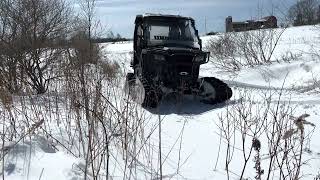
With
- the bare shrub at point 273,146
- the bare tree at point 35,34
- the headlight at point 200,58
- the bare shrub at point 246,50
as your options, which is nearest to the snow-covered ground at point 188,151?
the bare shrub at point 273,146

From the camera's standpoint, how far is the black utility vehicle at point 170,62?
10875mm

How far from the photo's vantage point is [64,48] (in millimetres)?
13078

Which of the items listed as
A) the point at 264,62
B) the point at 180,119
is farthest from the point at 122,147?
the point at 264,62

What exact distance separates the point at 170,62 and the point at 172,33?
47.9 inches

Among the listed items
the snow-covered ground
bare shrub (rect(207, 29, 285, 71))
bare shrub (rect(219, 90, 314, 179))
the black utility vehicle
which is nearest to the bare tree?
the black utility vehicle

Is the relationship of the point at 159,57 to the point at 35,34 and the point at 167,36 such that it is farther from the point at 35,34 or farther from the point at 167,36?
the point at 35,34

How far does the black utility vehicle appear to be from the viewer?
10.9 metres

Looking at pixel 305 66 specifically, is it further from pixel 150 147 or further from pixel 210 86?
pixel 150 147

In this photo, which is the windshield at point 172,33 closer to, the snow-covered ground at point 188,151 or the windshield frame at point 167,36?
the windshield frame at point 167,36

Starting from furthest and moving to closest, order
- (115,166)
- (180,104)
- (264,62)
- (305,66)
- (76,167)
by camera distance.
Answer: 1. (264,62)
2. (305,66)
3. (180,104)
4. (115,166)
5. (76,167)

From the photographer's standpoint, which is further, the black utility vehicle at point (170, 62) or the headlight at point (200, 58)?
the headlight at point (200, 58)

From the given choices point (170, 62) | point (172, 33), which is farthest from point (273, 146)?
point (172, 33)

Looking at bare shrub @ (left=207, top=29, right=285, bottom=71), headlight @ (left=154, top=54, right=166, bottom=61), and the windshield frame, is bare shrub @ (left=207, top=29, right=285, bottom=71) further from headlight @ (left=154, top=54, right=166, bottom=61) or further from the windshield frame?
headlight @ (left=154, top=54, right=166, bottom=61)

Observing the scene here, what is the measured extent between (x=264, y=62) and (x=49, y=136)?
15416 millimetres
